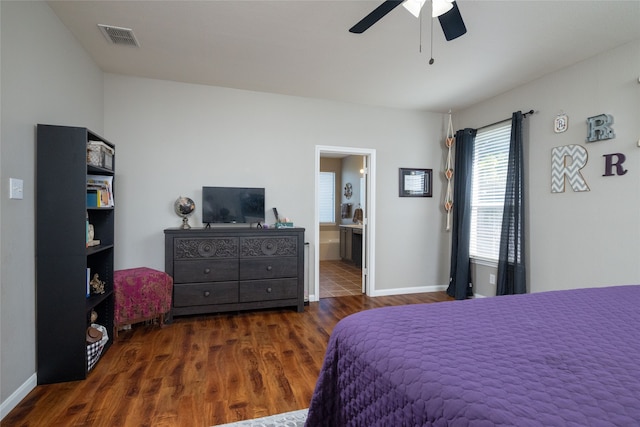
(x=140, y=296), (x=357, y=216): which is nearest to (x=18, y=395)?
(x=140, y=296)

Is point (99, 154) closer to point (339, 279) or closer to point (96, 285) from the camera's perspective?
point (96, 285)

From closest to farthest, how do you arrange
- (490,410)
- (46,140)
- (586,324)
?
1. (490,410)
2. (586,324)
3. (46,140)

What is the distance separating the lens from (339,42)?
8.89ft

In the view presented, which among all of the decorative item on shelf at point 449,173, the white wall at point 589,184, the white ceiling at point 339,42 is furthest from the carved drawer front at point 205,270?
the white wall at point 589,184

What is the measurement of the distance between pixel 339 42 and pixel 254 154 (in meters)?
1.67

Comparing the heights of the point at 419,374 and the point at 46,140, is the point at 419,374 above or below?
below

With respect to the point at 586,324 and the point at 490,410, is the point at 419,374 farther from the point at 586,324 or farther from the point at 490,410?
the point at 586,324

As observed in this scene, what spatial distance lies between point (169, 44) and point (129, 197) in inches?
64.5

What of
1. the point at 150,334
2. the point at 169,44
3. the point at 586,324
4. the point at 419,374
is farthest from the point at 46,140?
the point at 586,324

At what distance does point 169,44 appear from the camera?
278cm

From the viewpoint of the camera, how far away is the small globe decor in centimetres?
348

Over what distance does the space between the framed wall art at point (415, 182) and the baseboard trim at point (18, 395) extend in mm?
4060

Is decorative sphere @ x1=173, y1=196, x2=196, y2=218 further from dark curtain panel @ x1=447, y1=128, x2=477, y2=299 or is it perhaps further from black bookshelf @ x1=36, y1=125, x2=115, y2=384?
dark curtain panel @ x1=447, y1=128, x2=477, y2=299

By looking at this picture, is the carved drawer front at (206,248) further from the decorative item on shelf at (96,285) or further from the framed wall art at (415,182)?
the framed wall art at (415,182)
